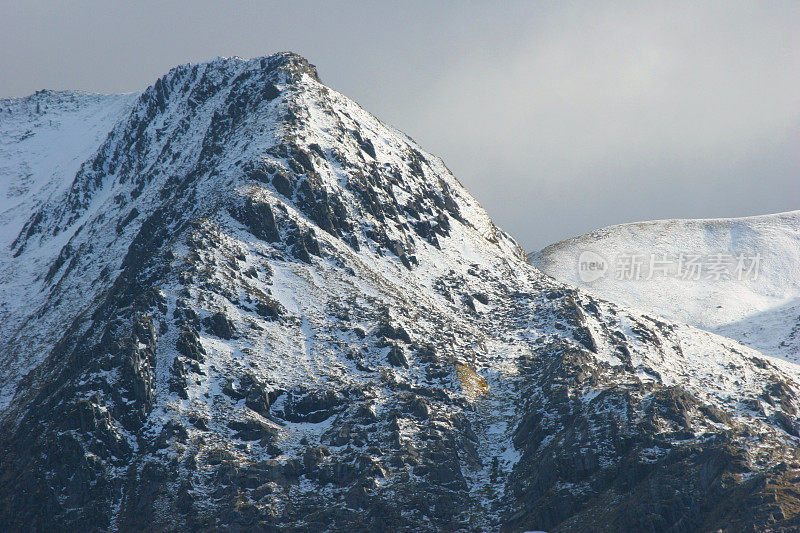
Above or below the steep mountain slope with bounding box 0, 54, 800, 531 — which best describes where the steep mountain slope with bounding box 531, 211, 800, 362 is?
above

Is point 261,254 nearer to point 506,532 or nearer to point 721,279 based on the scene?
point 506,532

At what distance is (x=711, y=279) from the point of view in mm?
180375

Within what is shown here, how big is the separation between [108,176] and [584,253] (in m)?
104

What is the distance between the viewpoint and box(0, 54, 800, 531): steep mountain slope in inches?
3221

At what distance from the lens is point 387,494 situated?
8481 cm

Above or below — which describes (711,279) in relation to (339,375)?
above

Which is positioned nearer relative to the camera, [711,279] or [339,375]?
[339,375]

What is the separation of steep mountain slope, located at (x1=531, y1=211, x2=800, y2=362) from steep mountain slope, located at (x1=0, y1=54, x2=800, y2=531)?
26.3 meters

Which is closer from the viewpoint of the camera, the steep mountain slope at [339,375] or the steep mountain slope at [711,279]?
the steep mountain slope at [339,375]

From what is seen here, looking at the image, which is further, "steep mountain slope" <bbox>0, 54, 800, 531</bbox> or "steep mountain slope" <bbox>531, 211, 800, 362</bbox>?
"steep mountain slope" <bbox>531, 211, 800, 362</bbox>

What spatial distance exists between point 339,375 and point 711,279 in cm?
10904

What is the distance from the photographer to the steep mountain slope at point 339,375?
81.8 m

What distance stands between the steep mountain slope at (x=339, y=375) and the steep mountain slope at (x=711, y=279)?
26319 mm

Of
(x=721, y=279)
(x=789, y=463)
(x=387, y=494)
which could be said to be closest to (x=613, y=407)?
(x=789, y=463)
